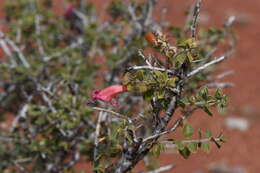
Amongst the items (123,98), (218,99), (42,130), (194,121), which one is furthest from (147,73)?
(194,121)

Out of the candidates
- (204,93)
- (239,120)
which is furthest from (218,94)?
(239,120)

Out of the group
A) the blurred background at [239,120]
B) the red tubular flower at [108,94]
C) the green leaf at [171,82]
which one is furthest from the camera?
the blurred background at [239,120]

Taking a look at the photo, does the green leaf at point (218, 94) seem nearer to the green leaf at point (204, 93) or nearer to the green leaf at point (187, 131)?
the green leaf at point (204, 93)

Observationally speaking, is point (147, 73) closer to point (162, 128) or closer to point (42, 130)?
point (162, 128)

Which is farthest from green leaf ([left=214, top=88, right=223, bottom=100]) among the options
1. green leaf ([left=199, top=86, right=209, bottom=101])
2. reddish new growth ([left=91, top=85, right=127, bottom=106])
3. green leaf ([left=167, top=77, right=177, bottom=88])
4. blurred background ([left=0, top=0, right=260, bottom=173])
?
blurred background ([left=0, top=0, right=260, bottom=173])

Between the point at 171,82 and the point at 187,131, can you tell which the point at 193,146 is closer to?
the point at 187,131

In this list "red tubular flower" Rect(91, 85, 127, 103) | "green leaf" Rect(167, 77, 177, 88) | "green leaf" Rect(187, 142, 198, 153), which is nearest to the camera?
"green leaf" Rect(167, 77, 177, 88)

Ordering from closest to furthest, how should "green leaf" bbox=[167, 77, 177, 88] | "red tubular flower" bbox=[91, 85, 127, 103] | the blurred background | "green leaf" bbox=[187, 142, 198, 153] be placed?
"green leaf" bbox=[167, 77, 177, 88] < "green leaf" bbox=[187, 142, 198, 153] < "red tubular flower" bbox=[91, 85, 127, 103] < the blurred background

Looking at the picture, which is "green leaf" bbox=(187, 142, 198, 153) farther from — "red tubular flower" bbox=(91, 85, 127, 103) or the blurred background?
the blurred background

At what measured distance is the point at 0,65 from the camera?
2713 mm

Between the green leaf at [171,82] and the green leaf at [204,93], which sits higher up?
the green leaf at [171,82]

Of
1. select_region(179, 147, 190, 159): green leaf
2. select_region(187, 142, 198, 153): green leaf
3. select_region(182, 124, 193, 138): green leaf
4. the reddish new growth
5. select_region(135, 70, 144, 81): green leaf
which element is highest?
select_region(135, 70, 144, 81): green leaf

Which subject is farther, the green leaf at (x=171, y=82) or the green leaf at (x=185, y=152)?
the green leaf at (x=185, y=152)

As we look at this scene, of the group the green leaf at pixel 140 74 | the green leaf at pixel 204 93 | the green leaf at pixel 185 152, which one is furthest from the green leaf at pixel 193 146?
the green leaf at pixel 140 74
